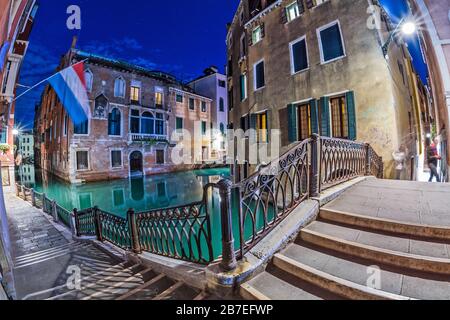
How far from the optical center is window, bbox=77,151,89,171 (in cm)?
1639

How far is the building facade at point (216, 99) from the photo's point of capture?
2741 cm

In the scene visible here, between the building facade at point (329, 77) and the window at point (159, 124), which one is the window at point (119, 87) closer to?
the window at point (159, 124)

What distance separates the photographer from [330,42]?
7402mm

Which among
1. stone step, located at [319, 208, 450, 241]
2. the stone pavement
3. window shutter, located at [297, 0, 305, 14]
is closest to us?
stone step, located at [319, 208, 450, 241]

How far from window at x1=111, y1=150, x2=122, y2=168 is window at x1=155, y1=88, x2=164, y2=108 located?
7.04m

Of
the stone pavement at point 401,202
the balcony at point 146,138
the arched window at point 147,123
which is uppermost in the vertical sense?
the arched window at point 147,123

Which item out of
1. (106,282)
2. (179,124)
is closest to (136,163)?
(179,124)

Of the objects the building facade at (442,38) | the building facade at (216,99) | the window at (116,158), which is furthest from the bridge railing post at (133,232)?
the building facade at (216,99)

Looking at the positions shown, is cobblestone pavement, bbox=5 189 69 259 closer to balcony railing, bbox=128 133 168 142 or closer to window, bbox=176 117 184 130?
balcony railing, bbox=128 133 168 142

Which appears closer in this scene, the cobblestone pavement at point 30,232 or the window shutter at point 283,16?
the cobblestone pavement at point 30,232

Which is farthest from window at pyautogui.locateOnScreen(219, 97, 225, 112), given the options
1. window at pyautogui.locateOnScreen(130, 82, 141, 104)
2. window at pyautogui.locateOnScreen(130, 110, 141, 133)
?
window at pyautogui.locateOnScreen(130, 110, 141, 133)

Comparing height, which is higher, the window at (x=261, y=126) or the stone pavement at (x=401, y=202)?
the window at (x=261, y=126)

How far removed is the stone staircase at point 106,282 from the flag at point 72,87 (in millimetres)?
4930
